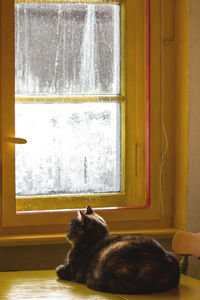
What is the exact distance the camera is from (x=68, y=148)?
115 inches

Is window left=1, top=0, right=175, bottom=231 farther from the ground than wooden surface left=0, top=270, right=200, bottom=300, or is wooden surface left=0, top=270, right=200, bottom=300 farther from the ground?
window left=1, top=0, right=175, bottom=231

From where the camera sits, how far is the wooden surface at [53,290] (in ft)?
7.15

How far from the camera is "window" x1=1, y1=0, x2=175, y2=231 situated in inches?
112

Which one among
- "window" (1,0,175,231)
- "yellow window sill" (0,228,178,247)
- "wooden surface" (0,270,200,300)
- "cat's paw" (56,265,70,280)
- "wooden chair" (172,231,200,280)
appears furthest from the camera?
"window" (1,0,175,231)

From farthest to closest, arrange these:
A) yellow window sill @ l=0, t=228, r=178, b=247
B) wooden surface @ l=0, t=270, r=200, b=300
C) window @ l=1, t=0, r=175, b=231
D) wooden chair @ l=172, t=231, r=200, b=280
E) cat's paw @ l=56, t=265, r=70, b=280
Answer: window @ l=1, t=0, r=175, b=231 < yellow window sill @ l=0, t=228, r=178, b=247 < wooden chair @ l=172, t=231, r=200, b=280 < cat's paw @ l=56, t=265, r=70, b=280 < wooden surface @ l=0, t=270, r=200, b=300

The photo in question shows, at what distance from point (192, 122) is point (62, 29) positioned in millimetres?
791

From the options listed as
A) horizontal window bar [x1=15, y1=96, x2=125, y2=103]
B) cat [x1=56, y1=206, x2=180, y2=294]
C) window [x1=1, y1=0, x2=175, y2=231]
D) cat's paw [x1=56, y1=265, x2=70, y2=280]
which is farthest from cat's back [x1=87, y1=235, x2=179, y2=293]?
horizontal window bar [x1=15, y1=96, x2=125, y2=103]

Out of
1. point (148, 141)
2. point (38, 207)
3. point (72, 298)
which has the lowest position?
point (72, 298)

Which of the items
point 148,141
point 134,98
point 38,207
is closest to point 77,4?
point 134,98

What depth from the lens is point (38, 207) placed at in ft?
9.47

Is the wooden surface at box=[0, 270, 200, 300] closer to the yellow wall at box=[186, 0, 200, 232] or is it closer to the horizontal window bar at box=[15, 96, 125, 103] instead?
the yellow wall at box=[186, 0, 200, 232]

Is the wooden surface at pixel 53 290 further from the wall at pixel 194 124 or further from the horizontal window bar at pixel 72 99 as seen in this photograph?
the horizontal window bar at pixel 72 99

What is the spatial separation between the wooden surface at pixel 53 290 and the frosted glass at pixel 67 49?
920 mm

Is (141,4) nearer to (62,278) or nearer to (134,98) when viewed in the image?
(134,98)
